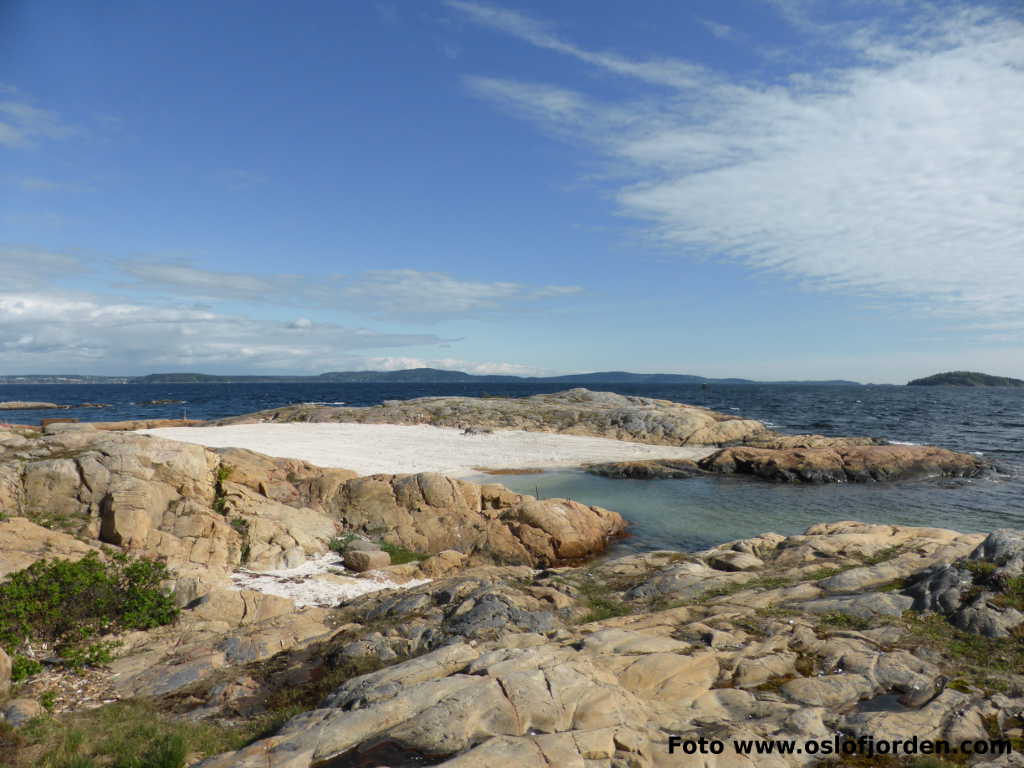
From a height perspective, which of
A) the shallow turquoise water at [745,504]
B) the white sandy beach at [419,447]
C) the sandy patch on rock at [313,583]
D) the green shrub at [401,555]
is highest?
the white sandy beach at [419,447]

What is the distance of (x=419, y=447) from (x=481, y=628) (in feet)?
108

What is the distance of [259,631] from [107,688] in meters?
2.76

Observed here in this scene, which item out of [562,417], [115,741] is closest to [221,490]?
[115,741]

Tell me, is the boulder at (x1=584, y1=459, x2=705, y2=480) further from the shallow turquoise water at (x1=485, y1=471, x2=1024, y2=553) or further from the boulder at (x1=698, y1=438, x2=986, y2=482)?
the boulder at (x1=698, y1=438, x2=986, y2=482)

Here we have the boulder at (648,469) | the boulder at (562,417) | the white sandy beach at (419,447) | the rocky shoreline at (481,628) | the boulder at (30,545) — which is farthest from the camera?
the boulder at (562,417)

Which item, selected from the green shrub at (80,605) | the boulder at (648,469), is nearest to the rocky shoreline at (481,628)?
the green shrub at (80,605)

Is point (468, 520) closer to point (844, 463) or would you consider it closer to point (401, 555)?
point (401, 555)

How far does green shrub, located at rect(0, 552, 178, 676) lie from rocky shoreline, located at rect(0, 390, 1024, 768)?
362 millimetres

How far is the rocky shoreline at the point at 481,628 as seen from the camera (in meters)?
6.89

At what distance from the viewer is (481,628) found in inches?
426

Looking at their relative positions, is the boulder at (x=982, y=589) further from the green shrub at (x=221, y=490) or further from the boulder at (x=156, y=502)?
the green shrub at (x=221, y=490)

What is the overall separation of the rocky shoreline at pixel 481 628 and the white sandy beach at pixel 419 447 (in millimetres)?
13466

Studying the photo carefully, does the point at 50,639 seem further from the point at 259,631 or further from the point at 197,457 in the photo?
the point at 197,457

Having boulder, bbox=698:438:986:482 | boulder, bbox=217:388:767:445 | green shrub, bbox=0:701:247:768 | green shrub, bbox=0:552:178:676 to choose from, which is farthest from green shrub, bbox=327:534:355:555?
boulder, bbox=217:388:767:445
